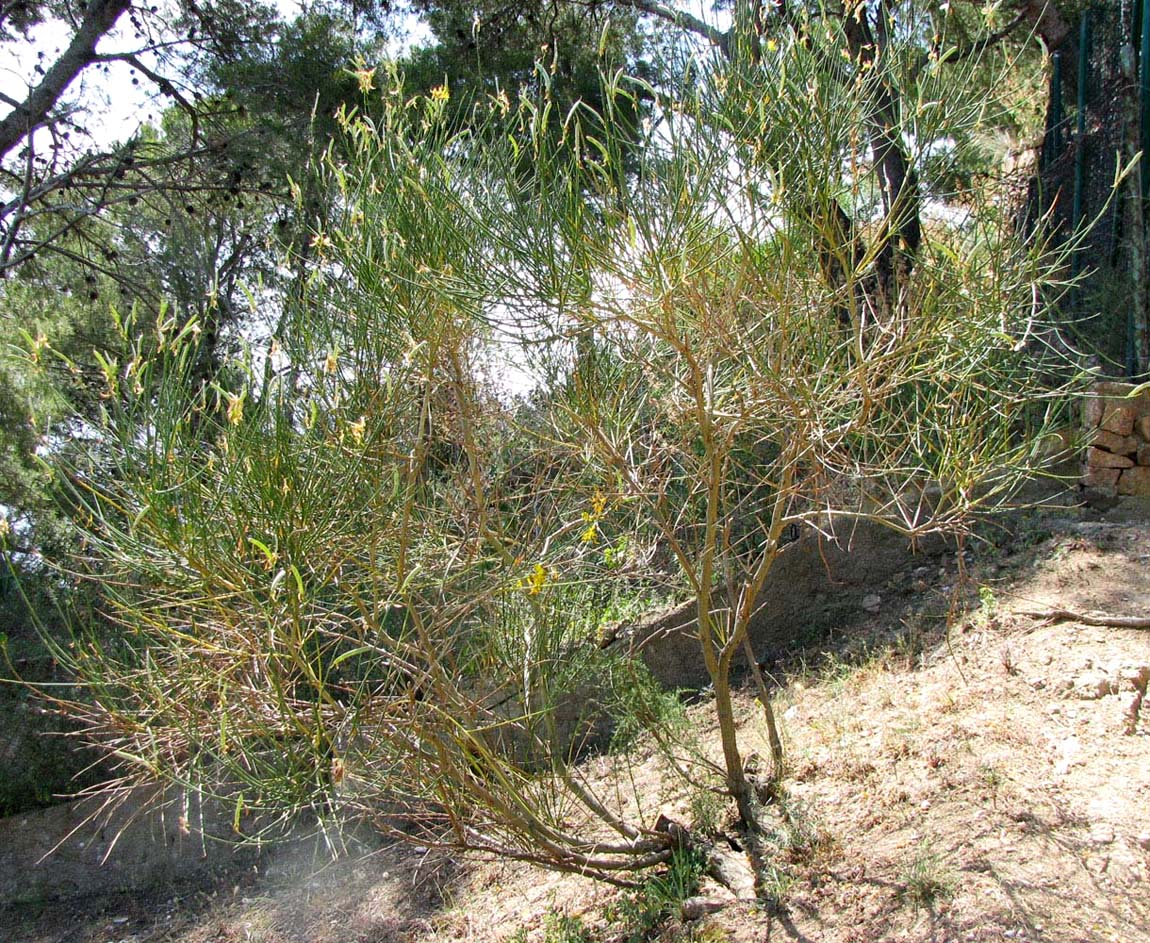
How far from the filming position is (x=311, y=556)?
2.11 metres

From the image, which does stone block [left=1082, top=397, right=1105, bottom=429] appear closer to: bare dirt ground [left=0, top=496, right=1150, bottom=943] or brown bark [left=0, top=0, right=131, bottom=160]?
bare dirt ground [left=0, top=496, right=1150, bottom=943]

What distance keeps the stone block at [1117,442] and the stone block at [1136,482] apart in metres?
0.12

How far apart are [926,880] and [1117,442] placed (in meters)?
3.52

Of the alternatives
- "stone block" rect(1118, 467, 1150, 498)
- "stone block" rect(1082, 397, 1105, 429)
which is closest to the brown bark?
"stone block" rect(1082, 397, 1105, 429)

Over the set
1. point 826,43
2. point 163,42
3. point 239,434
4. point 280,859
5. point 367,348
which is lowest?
point 280,859

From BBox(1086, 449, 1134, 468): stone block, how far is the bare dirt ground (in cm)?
33

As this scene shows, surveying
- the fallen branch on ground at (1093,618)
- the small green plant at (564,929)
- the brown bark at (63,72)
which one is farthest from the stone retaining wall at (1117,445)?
the brown bark at (63,72)

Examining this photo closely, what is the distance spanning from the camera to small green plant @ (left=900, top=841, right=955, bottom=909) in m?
2.81

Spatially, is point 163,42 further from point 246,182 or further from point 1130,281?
point 1130,281

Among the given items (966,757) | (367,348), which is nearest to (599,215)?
(367,348)

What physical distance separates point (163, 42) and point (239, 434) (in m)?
6.16

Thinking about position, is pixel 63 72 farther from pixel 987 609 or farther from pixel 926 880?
pixel 926 880

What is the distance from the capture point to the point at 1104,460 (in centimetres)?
539

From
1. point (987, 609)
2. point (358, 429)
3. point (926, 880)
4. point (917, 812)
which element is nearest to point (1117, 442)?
point (987, 609)
